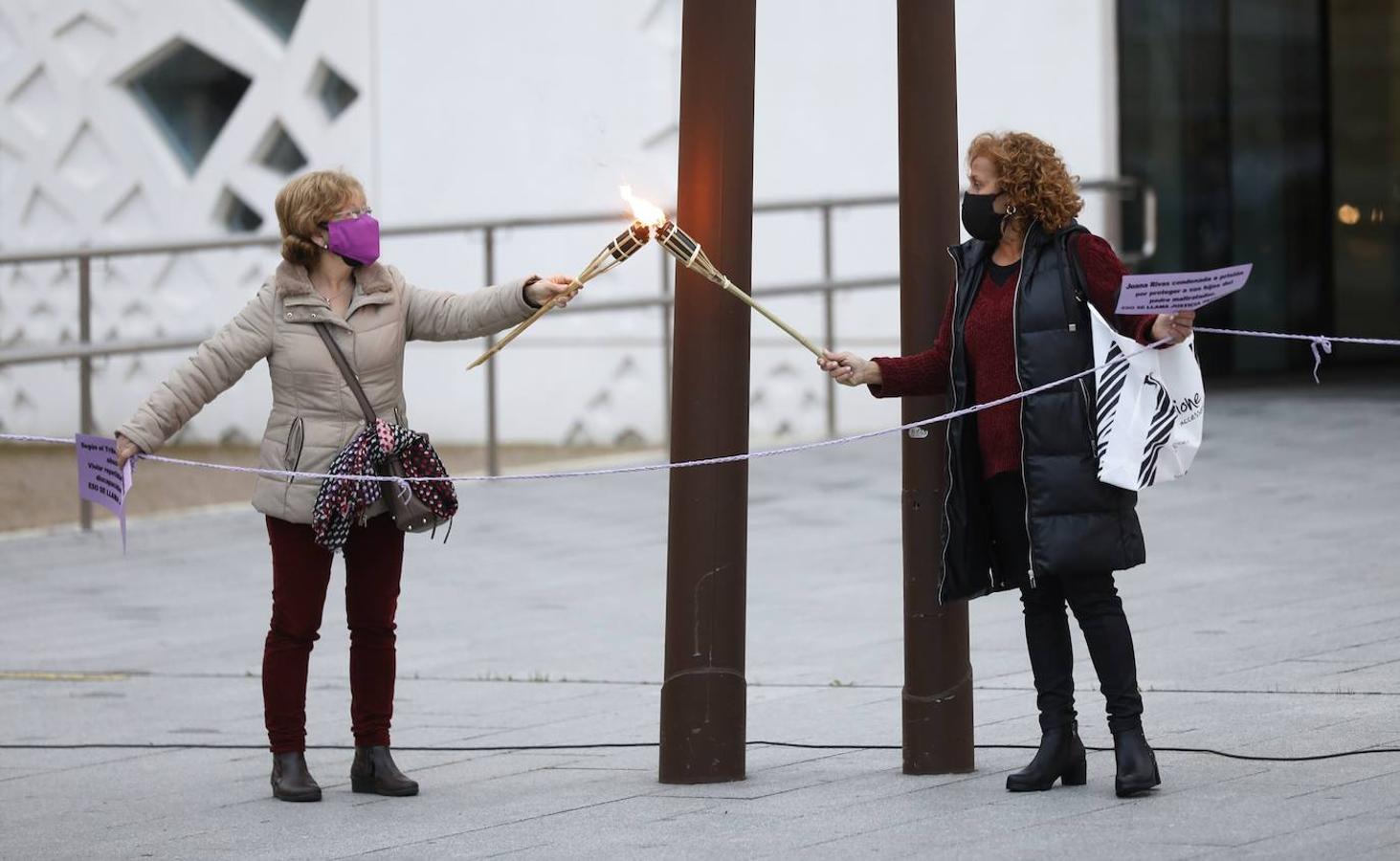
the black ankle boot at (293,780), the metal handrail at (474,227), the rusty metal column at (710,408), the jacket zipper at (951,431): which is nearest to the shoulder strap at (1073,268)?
the jacket zipper at (951,431)

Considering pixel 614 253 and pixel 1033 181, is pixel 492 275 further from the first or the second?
pixel 1033 181

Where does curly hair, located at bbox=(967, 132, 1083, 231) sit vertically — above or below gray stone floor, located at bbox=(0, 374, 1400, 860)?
above

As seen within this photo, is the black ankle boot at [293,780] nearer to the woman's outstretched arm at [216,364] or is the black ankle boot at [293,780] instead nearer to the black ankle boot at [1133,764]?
the woman's outstretched arm at [216,364]

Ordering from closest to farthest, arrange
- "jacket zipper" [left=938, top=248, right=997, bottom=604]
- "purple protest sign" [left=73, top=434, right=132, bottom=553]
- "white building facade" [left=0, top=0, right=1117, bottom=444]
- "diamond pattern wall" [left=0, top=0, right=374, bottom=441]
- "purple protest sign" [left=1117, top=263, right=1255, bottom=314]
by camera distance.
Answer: "purple protest sign" [left=1117, top=263, right=1255, bottom=314] < "jacket zipper" [left=938, top=248, right=997, bottom=604] < "purple protest sign" [left=73, top=434, right=132, bottom=553] < "white building facade" [left=0, top=0, right=1117, bottom=444] < "diamond pattern wall" [left=0, top=0, right=374, bottom=441]

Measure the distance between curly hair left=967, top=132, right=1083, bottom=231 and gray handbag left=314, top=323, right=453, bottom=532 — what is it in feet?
5.27

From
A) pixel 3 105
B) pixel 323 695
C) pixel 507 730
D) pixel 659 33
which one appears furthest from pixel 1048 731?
pixel 3 105

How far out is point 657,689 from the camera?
6816mm

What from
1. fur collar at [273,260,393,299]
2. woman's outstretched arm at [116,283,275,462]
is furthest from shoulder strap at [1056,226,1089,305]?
woman's outstretched arm at [116,283,275,462]

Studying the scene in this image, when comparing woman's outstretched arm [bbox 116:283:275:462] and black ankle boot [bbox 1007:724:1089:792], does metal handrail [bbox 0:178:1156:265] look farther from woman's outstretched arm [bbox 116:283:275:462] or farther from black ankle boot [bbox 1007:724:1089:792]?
black ankle boot [bbox 1007:724:1089:792]

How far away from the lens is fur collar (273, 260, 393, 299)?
218 inches

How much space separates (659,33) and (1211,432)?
4.55 meters

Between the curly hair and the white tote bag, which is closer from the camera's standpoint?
the white tote bag

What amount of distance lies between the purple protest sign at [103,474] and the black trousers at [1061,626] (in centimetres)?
213

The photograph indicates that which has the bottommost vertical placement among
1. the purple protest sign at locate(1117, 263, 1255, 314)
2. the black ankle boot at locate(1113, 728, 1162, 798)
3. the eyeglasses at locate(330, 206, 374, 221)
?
the black ankle boot at locate(1113, 728, 1162, 798)
